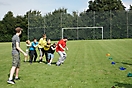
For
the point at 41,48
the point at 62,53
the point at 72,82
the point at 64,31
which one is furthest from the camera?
the point at 64,31

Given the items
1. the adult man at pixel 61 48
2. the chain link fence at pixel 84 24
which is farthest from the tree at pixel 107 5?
the adult man at pixel 61 48

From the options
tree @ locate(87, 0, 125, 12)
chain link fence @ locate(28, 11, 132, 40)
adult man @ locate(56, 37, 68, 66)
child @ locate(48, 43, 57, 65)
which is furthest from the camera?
tree @ locate(87, 0, 125, 12)

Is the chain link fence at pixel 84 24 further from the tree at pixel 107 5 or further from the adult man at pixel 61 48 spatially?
the adult man at pixel 61 48

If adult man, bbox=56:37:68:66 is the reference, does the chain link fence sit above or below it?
above

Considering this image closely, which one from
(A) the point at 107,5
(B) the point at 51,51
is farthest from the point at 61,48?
(A) the point at 107,5

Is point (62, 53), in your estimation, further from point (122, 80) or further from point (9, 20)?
point (9, 20)

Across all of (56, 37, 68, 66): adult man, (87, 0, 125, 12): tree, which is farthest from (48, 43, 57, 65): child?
(87, 0, 125, 12): tree

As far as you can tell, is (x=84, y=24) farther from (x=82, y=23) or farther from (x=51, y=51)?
(x=51, y=51)

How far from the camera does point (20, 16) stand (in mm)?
56031

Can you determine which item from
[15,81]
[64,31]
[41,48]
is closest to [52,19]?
[64,31]

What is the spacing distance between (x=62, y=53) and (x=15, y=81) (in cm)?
480

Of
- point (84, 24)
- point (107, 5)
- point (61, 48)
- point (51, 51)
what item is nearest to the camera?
point (61, 48)

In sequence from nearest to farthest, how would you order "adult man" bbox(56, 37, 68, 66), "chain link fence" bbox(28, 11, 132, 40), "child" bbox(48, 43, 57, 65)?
"adult man" bbox(56, 37, 68, 66), "child" bbox(48, 43, 57, 65), "chain link fence" bbox(28, 11, 132, 40)

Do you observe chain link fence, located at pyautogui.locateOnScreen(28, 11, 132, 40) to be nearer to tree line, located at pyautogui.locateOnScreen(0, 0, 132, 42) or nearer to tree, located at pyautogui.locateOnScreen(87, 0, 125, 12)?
tree line, located at pyautogui.locateOnScreen(0, 0, 132, 42)
